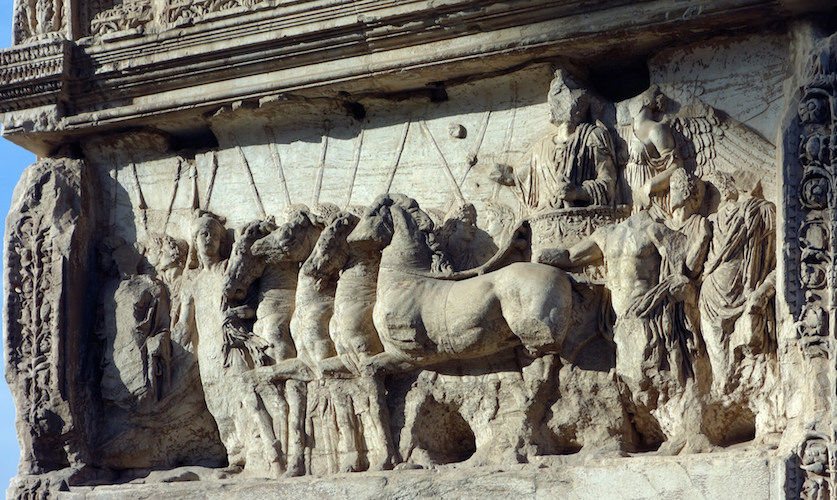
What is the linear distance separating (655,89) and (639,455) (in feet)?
6.00

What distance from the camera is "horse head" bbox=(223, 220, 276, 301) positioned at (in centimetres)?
768

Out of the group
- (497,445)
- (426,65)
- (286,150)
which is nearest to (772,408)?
(497,445)

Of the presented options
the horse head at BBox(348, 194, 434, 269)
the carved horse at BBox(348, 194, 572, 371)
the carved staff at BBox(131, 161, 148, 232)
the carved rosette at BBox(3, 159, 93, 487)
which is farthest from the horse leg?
the carved rosette at BBox(3, 159, 93, 487)

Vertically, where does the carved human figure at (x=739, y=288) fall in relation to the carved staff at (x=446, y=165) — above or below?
below

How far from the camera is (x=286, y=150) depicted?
8008 mm

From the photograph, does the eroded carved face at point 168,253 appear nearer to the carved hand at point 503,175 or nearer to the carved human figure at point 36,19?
the carved human figure at point 36,19

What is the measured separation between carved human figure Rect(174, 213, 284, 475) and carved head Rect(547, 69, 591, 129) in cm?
197

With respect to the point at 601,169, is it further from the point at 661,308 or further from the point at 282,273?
the point at 282,273

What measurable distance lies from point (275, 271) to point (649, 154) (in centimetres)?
212

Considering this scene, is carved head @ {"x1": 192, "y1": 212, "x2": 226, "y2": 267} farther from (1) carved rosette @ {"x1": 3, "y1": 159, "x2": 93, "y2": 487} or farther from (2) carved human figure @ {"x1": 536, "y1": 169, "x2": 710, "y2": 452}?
(2) carved human figure @ {"x1": 536, "y1": 169, "x2": 710, "y2": 452}

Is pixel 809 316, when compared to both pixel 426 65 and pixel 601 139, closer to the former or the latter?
pixel 601 139

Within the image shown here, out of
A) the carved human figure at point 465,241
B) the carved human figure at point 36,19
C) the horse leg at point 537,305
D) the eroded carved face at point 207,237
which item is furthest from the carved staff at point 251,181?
the horse leg at point 537,305

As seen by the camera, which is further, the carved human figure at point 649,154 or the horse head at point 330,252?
the horse head at point 330,252

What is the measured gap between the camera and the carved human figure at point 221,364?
7516 millimetres
